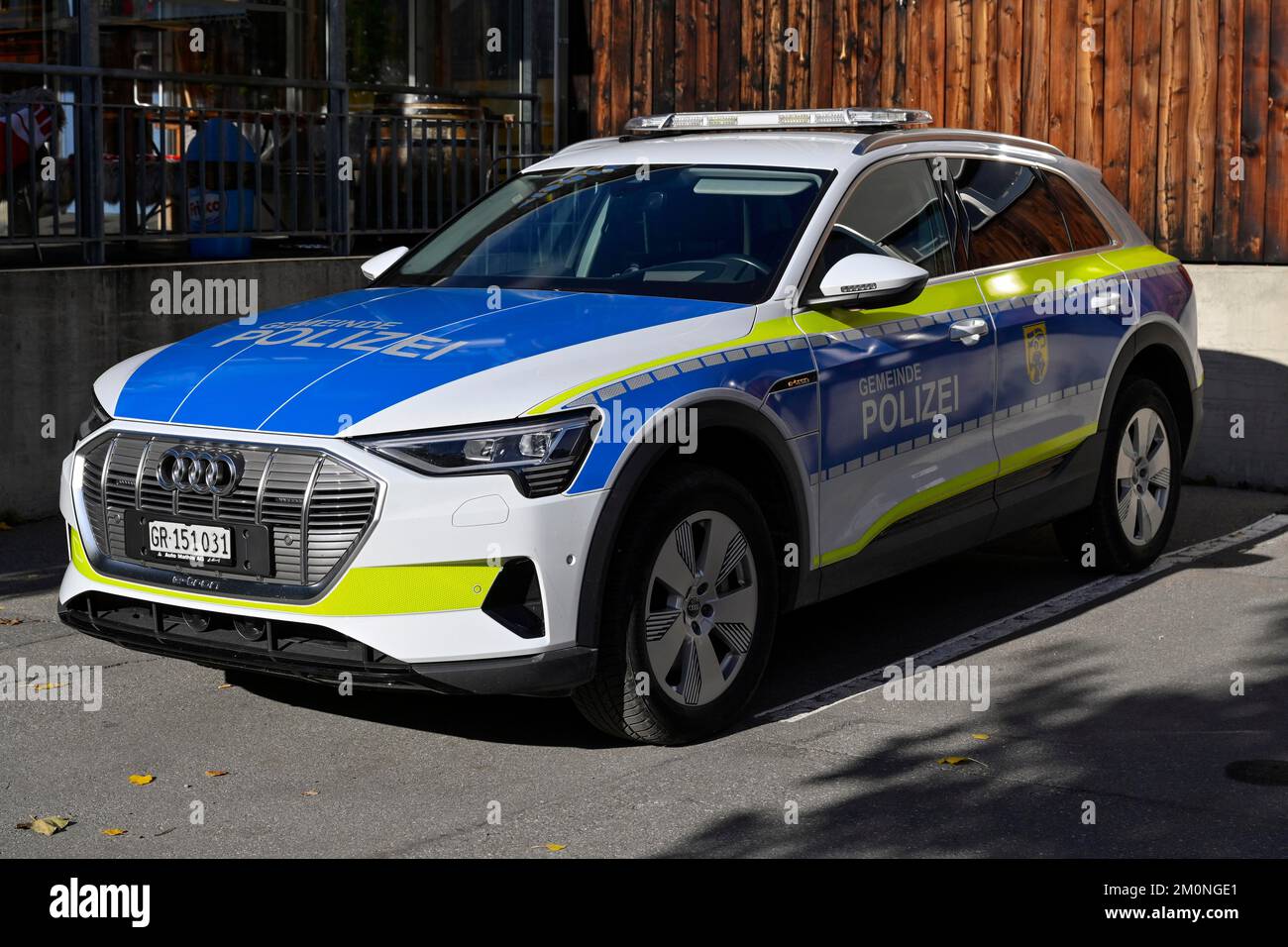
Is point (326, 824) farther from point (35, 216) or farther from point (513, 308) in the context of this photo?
point (35, 216)

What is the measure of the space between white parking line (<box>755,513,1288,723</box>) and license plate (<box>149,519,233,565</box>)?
1.81m

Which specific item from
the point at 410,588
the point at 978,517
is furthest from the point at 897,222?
the point at 410,588

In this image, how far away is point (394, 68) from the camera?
12516mm

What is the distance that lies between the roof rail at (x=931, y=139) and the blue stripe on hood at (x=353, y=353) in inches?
46.8

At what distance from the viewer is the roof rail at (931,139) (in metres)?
6.28

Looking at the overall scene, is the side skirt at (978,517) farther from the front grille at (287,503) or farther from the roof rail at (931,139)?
the front grille at (287,503)

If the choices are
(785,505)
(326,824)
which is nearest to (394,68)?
(785,505)

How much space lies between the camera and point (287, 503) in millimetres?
4699

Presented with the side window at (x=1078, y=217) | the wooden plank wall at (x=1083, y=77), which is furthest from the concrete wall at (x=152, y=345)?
the side window at (x=1078, y=217)

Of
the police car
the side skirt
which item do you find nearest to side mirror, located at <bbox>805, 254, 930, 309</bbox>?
the police car

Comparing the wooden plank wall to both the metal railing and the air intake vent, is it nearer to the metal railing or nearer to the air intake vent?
the metal railing

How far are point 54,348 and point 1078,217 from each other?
5065mm

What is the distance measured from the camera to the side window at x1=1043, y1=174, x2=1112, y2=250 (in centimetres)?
725

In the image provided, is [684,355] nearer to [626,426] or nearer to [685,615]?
[626,426]
